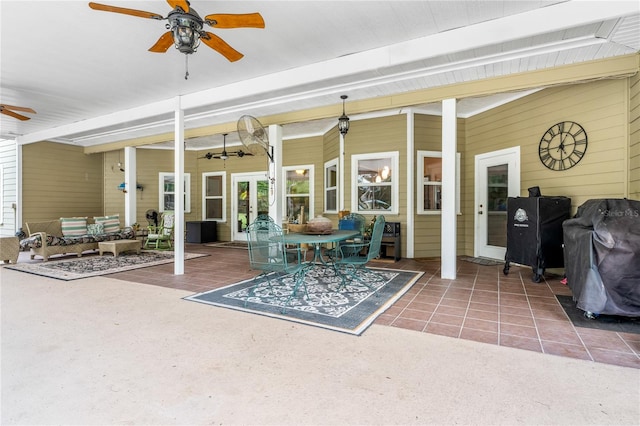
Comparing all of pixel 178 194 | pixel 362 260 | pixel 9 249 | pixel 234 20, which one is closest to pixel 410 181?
pixel 362 260

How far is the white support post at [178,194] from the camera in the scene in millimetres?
5102

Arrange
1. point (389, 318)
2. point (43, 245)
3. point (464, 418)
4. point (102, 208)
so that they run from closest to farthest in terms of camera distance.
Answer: point (464, 418), point (389, 318), point (43, 245), point (102, 208)

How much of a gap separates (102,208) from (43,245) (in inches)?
A: 144

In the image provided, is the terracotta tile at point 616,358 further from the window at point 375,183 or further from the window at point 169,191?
the window at point 169,191

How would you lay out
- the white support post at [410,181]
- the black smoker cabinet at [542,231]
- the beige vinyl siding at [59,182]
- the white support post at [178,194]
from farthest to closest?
the beige vinyl siding at [59,182] → the white support post at [410,181] → the white support post at [178,194] → the black smoker cabinet at [542,231]

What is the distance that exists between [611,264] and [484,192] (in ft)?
11.3

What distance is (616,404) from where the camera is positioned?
1.76m

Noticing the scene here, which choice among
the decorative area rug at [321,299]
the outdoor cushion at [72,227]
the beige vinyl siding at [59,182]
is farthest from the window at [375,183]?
the beige vinyl siding at [59,182]

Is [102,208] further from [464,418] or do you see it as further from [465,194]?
[464,418]

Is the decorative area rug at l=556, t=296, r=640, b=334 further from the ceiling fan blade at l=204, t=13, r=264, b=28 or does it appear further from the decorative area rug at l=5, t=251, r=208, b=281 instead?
the decorative area rug at l=5, t=251, r=208, b=281

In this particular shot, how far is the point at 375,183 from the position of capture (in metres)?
6.70

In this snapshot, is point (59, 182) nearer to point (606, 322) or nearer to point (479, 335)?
point (479, 335)

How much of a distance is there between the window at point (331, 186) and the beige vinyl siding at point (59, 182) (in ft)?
23.0

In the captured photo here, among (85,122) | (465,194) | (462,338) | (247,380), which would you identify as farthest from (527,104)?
(85,122)
